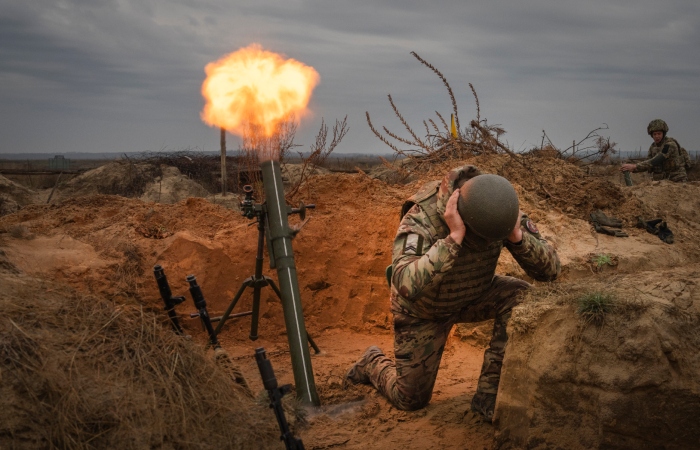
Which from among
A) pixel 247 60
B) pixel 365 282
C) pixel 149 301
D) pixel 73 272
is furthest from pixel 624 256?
pixel 73 272

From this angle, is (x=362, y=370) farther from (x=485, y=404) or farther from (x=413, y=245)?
(x=413, y=245)

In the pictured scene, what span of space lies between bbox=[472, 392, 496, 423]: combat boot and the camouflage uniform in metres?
0.04

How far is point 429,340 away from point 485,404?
589mm

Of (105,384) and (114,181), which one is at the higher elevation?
(114,181)

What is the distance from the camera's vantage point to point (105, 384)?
3086 mm

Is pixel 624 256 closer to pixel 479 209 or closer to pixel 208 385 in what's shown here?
pixel 479 209

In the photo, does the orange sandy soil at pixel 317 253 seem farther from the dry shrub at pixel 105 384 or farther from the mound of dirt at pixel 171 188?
the mound of dirt at pixel 171 188

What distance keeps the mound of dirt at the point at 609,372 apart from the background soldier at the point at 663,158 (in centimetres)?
935

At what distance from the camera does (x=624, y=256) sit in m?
6.99

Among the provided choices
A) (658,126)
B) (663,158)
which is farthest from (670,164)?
(658,126)

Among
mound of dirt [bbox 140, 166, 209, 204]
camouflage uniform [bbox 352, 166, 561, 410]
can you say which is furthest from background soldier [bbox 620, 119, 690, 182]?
mound of dirt [bbox 140, 166, 209, 204]

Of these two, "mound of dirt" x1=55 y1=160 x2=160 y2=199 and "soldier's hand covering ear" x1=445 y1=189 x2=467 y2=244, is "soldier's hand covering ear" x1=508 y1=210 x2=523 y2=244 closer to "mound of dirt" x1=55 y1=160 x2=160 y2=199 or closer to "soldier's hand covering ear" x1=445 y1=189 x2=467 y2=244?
"soldier's hand covering ear" x1=445 y1=189 x2=467 y2=244

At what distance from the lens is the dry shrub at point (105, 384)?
2.86 metres

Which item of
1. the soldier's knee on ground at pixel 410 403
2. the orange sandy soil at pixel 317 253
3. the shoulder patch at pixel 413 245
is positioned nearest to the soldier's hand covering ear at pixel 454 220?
the shoulder patch at pixel 413 245
